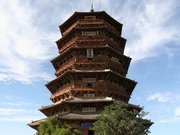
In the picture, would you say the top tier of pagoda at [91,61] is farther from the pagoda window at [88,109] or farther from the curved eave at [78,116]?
the curved eave at [78,116]

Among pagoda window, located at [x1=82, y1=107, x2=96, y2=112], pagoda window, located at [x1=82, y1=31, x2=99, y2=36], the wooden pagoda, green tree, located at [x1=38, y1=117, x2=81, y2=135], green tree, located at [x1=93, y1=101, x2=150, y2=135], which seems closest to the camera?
green tree, located at [x1=93, y1=101, x2=150, y2=135]

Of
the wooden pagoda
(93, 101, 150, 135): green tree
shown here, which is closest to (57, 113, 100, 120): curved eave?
the wooden pagoda

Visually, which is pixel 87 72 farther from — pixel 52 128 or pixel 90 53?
pixel 52 128

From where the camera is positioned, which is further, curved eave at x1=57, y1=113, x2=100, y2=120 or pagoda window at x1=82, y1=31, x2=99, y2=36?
pagoda window at x1=82, y1=31, x2=99, y2=36

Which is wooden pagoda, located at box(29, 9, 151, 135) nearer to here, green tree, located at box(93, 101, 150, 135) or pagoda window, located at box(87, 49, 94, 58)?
pagoda window, located at box(87, 49, 94, 58)

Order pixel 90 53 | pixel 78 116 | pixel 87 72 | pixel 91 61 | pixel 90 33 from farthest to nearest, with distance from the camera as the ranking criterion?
pixel 90 33 → pixel 90 53 → pixel 91 61 → pixel 87 72 → pixel 78 116

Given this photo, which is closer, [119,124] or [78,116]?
[119,124]

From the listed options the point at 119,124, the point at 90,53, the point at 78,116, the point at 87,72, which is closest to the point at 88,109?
the point at 78,116

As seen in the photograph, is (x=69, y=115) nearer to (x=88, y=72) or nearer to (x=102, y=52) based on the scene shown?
(x=88, y=72)

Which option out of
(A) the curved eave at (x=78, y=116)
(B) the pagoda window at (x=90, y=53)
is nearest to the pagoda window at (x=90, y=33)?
(B) the pagoda window at (x=90, y=53)

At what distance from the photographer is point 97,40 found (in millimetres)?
30828

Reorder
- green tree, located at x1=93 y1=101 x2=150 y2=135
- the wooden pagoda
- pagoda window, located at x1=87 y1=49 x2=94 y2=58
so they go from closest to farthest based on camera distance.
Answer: green tree, located at x1=93 y1=101 x2=150 y2=135 → the wooden pagoda → pagoda window, located at x1=87 y1=49 x2=94 y2=58

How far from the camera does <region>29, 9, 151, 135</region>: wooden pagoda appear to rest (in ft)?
83.0

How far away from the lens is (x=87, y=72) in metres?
27.1
